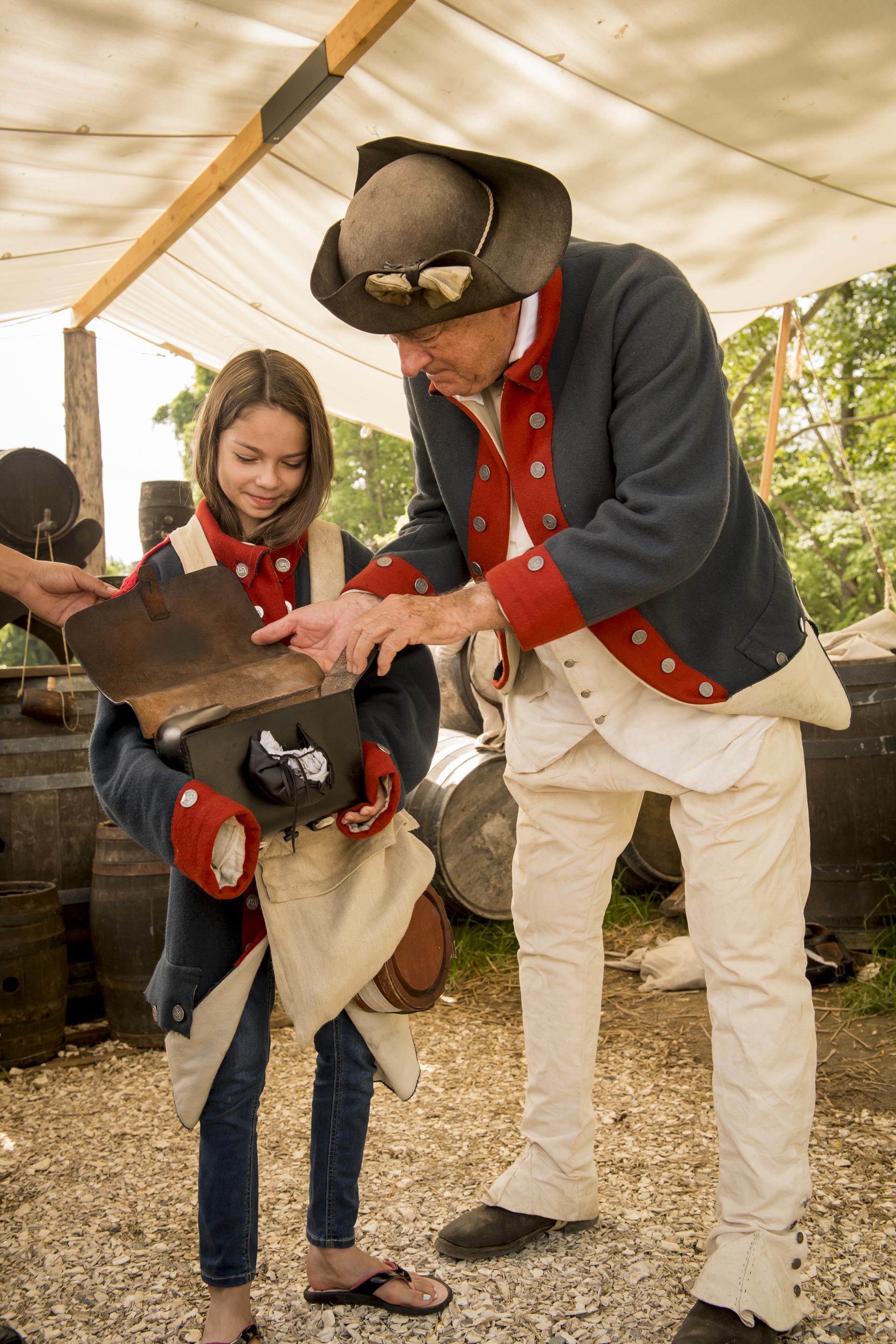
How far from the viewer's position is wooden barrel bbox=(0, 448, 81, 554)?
441 cm

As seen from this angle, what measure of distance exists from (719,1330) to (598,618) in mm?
1133

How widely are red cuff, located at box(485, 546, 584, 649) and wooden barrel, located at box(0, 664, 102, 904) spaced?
2.36 metres

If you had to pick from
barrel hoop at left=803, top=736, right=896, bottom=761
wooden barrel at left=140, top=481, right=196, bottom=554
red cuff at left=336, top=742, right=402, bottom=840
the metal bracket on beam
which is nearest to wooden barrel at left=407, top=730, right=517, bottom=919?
barrel hoop at left=803, top=736, right=896, bottom=761

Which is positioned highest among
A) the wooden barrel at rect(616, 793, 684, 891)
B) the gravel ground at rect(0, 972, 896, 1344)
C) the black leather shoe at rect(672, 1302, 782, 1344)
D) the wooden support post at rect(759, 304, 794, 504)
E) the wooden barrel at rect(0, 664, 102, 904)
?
the wooden support post at rect(759, 304, 794, 504)

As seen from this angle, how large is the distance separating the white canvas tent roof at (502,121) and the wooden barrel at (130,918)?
1.66 metres

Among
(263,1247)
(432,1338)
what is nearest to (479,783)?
(263,1247)

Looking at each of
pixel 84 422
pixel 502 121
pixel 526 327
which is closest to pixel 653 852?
pixel 502 121

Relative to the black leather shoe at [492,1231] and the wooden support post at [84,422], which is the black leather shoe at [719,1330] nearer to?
the black leather shoe at [492,1231]

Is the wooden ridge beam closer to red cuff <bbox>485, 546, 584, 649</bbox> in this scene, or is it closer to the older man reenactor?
the older man reenactor

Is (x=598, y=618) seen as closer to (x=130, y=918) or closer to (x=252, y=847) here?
(x=252, y=847)

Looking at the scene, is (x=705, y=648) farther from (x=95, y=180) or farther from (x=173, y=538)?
(x=95, y=180)

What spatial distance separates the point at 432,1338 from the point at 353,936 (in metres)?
0.72

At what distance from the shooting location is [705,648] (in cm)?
182

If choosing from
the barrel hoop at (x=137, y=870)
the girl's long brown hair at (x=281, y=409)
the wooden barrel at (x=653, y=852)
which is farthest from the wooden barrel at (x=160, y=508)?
the girl's long brown hair at (x=281, y=409)
